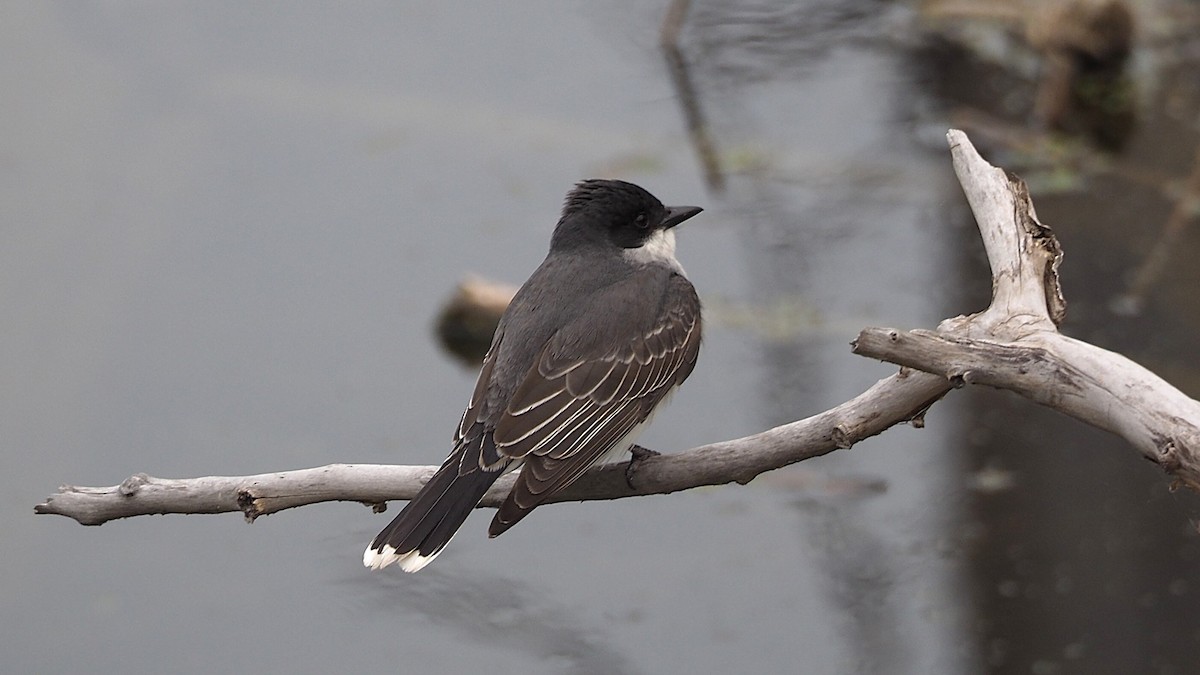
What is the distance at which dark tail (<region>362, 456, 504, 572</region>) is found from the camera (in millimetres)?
4516

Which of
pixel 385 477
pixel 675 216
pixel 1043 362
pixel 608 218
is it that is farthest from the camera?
pixel 675 216

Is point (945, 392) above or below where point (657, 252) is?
below

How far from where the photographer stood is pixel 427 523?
4.52 m

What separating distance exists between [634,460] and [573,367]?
37 centimetres

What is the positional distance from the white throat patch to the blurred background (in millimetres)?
2028

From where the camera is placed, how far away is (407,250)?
31.6 feet

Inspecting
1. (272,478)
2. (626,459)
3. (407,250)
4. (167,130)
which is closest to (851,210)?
(407,250)

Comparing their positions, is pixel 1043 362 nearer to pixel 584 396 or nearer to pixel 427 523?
pixel 584 396

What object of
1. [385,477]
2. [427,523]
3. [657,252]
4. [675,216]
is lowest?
[427,523]

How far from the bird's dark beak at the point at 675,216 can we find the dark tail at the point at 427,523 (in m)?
1.60

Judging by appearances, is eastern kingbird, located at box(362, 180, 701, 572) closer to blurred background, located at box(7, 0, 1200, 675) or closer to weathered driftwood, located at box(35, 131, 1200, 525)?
weathered driftwood, located at box(35, 131, 1200, 525)

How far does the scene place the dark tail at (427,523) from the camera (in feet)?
14.8

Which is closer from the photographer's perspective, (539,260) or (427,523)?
(427,523)

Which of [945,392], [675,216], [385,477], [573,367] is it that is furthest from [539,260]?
[945,392]
